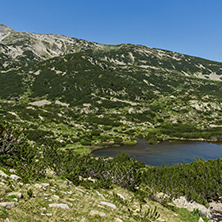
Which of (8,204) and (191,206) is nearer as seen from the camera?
(8,204)

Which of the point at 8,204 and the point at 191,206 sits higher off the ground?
the point at 8,204

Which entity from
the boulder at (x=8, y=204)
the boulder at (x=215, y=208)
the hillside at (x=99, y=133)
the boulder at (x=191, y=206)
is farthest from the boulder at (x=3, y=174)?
the boulder at (x=215, y=208)

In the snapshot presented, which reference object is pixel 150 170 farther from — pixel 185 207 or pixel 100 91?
pixel 100 91

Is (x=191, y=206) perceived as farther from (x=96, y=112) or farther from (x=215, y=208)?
(x=96, y=112)

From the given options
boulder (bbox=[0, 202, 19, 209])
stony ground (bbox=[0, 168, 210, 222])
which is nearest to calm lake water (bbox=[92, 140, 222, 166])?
stony ground (bbox=[0, 168, 210, 222])

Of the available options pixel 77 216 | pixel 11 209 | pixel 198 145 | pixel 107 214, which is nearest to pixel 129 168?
pixel 107 214

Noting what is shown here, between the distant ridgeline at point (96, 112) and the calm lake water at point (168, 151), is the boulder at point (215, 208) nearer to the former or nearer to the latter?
the calm lake water at point (168, 151)

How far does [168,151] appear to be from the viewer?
258 ft

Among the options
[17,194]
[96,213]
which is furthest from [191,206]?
[17,194]

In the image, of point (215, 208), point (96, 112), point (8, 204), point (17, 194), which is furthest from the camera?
point (96, 112)

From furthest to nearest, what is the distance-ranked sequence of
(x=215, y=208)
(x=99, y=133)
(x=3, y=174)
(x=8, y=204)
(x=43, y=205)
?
1. (x=99, y=133)
2. (x=215, y=208)
3. (x=3, y=174)
4. (x=43, y=205)
5. (x=8, y=204)

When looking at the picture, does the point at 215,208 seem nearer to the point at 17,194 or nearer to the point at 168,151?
the point at 17,194

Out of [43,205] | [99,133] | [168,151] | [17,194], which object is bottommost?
[99,133]

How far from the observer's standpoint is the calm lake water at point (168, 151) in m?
68.0
